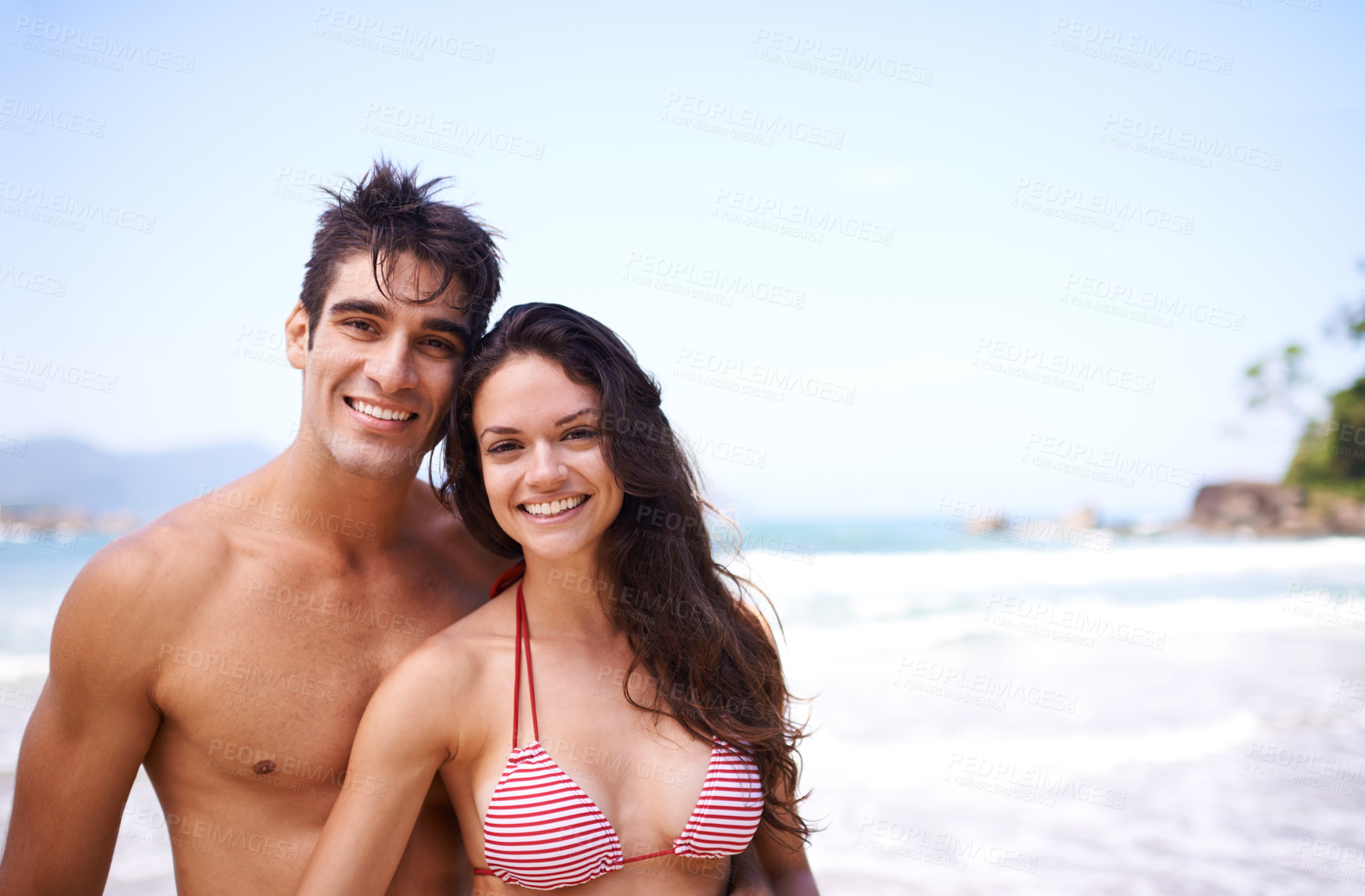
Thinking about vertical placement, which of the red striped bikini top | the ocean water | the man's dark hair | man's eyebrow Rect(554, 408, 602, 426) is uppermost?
the man's dark hair

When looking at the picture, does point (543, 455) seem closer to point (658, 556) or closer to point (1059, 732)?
point (658, 556)

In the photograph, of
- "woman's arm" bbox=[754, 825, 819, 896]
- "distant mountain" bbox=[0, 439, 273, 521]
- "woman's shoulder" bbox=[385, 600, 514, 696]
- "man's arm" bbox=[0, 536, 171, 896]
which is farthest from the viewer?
"distant mountain" bbox=[0, 439, 273, 521]

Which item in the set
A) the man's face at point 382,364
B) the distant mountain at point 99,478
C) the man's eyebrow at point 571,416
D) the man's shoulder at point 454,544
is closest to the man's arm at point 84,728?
the man's face at point 382,364

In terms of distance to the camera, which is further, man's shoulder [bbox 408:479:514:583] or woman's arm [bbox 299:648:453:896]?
man's shoulder [bbox 408:479:514:583]

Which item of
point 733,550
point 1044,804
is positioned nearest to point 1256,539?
point 1044,804

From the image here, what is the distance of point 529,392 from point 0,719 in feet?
28.3

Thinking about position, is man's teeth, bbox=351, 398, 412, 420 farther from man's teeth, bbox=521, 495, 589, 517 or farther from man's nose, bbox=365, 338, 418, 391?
man's teeth, bbox=521, 495, 589, 517

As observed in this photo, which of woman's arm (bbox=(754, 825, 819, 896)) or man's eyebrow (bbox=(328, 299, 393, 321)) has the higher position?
man's eyebrow (bbox=(328, 299, 393, 321))

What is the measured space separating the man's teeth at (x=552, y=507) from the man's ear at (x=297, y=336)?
39.2 inches

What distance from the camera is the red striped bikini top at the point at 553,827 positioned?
2371mm

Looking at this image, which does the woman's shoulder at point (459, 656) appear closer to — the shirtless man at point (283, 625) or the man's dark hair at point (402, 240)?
the shirtless man at point (283, 625)

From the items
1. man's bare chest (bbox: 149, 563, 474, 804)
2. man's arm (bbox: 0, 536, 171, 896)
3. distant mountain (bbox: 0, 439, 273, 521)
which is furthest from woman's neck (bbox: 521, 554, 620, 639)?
distant mountain (bbox: 0, 439, 273, 521)

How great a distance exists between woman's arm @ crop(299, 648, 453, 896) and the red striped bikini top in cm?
21

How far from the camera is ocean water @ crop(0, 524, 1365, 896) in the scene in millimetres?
6254
